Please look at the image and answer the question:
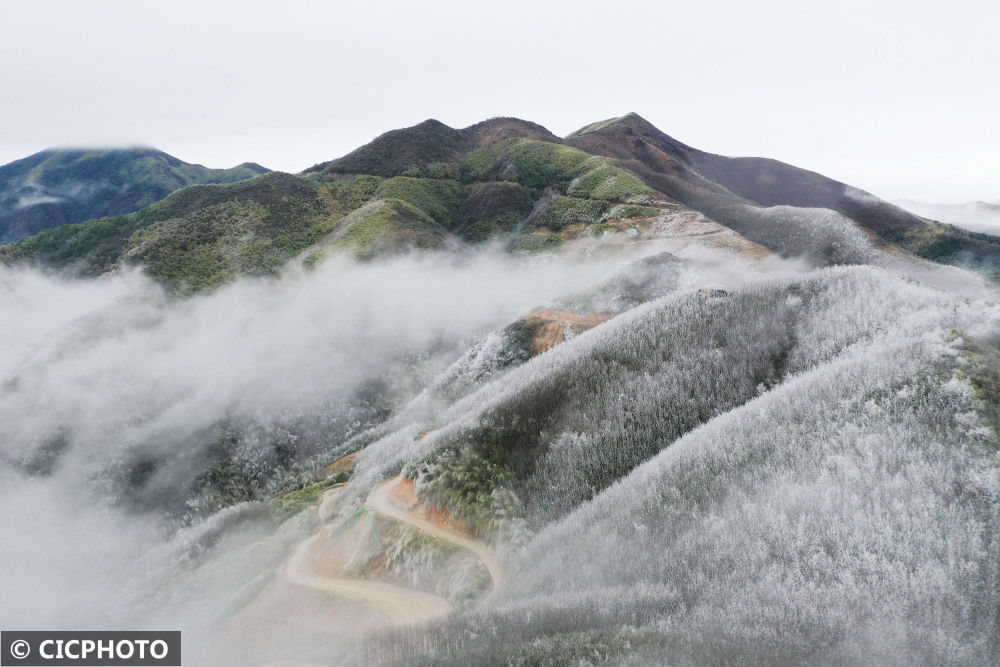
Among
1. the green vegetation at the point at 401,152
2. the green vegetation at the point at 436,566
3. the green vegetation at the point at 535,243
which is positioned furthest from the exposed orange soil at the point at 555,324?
the green vegetation at the point at 401,152

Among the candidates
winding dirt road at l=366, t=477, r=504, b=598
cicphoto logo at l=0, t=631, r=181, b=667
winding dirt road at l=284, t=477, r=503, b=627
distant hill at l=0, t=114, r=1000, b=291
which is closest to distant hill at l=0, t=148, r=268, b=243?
distant hill at l=0, t=114, r=1000, b=291

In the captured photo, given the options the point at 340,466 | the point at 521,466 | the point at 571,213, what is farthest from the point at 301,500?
the point at 571,213

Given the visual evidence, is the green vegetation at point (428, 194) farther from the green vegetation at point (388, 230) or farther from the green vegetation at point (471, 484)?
the green vegetation at point (471, 484)

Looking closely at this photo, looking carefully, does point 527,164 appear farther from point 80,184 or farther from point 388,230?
point 80,184

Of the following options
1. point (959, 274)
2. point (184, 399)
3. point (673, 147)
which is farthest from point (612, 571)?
point (673, 147)

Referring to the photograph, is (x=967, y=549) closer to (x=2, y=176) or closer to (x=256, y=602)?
(x=256, y=602)

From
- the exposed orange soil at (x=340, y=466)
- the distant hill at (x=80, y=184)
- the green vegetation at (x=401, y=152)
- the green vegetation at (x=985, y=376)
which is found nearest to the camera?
the green vegetation at (x=985, y=376)
